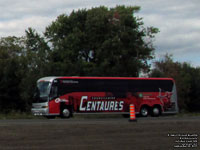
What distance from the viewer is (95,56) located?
60.1 meters

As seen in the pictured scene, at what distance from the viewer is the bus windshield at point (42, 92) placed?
34406 millimetres

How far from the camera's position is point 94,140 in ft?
51.5

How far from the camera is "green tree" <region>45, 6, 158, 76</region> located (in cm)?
5653

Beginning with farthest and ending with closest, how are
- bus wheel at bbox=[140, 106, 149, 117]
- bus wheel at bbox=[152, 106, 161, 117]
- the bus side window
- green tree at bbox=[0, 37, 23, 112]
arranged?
1. green tree at bbox=[0, 37, 23, 112]
2. bus wheel at bbox=[152, 106, 161, 117]
3. bus wheel at bbox=[140, 106, 149, 117]
4. the bus side window

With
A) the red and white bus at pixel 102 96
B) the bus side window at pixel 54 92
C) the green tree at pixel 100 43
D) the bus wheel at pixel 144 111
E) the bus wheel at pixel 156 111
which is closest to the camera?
the bus side window at pixel 54 92

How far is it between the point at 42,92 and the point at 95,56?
84.6 feet

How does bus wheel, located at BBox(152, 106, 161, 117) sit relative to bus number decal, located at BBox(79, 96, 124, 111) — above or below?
below

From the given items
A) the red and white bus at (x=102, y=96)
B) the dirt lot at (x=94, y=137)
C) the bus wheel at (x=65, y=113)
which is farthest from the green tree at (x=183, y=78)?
the dirt lot at (x=94, y=137)

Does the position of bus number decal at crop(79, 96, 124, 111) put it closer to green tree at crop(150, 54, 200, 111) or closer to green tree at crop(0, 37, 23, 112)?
green tree at crop(0, 37, 23, 112)

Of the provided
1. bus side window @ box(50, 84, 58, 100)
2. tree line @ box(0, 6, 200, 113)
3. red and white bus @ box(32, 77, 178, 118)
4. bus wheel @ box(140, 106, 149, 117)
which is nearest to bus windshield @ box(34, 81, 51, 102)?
red and white bus @ box(32, 77, 178, 118)

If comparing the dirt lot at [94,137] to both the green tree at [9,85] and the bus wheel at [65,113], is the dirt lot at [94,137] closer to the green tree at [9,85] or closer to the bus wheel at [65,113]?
the bus wheel at [65,113]

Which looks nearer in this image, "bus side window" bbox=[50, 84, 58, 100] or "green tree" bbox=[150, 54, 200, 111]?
"bus side window" bbox=[50, 84, 58, 100]

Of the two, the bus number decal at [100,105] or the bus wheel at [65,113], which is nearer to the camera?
the bus wheel at [65,113]

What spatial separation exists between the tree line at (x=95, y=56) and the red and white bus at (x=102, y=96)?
48.8 feet
